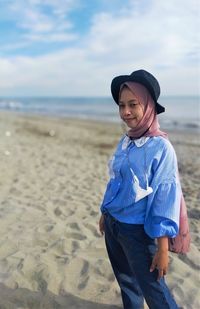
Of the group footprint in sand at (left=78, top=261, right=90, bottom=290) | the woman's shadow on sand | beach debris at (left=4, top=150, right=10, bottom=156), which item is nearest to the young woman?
the woman's shadow on sand

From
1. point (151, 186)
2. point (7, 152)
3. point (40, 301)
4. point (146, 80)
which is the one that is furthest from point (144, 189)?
point (7, 152)

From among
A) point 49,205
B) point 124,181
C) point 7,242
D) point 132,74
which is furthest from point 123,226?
point 49,205

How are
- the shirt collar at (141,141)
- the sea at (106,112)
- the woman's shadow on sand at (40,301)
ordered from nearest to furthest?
the shirt collar at (141,141)
the woman's shadow on sand at (40,301)
the sea at (106,112)

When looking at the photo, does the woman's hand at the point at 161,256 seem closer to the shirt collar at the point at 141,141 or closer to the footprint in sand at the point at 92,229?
the shirt collar at the point at 141,141

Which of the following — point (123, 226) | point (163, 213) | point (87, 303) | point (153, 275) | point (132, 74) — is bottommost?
point (87, 303)

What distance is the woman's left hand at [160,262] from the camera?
2.07m

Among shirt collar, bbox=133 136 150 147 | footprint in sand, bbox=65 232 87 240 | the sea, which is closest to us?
shirt collar, bbox=133 136 150 147

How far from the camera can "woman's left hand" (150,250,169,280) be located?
2066 millimetres

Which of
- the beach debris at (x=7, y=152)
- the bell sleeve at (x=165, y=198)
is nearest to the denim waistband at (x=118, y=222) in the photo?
the bell sleeve at (x=165, y=198)

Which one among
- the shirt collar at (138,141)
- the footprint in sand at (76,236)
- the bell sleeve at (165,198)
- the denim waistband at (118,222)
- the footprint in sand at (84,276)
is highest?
the shirt collar at (138,141)

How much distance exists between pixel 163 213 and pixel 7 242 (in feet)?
7.96

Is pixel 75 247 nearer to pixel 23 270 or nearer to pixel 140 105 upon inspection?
pixel 23 270

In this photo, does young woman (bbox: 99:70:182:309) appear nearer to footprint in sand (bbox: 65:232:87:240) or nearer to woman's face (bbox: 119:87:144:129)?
woman's face (bbox: 119:87:144:129)

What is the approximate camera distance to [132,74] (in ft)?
7.00
